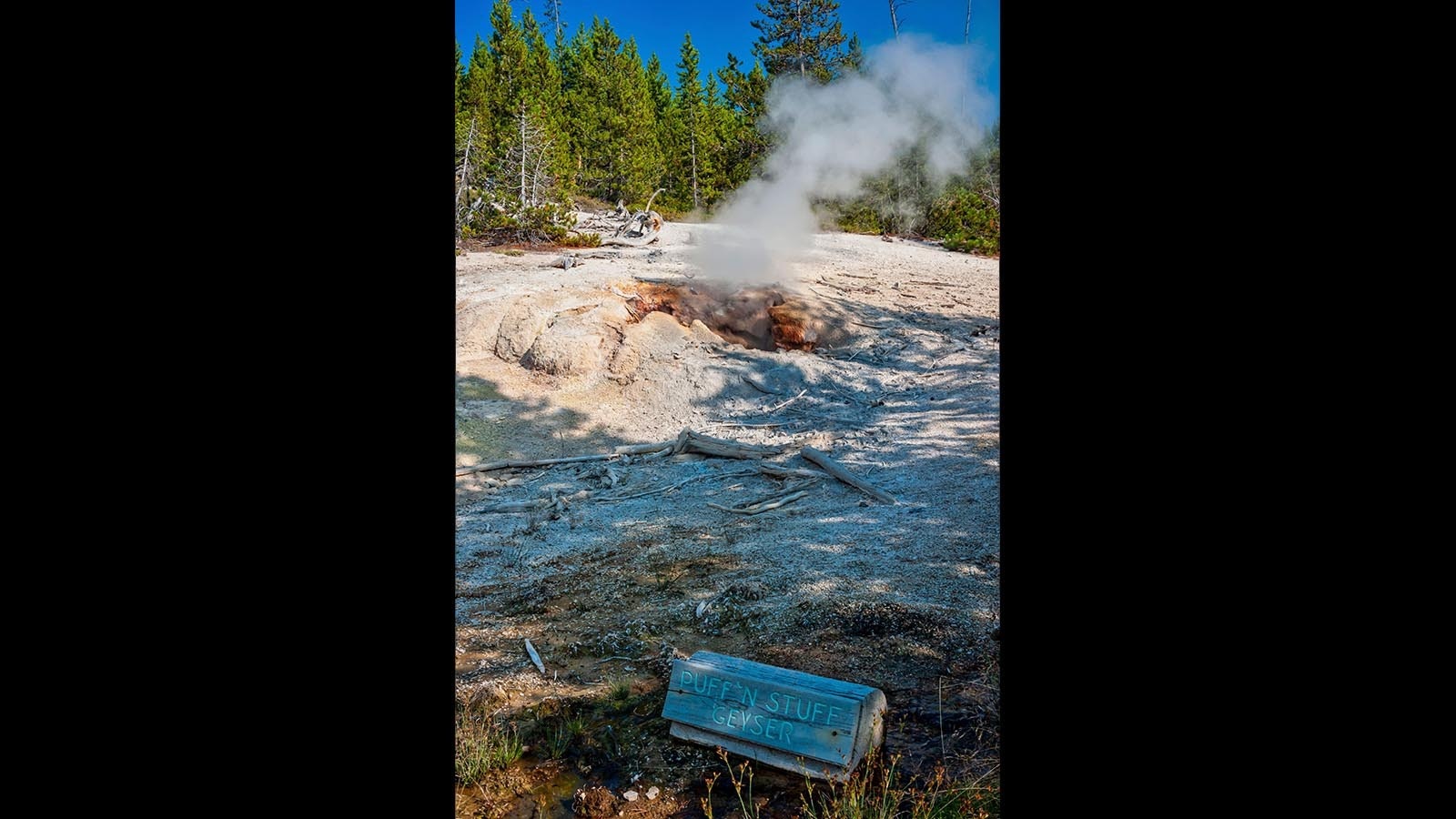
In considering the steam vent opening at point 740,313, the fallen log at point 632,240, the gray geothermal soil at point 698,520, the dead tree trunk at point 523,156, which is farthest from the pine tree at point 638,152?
the steam vent opening at point 740,313

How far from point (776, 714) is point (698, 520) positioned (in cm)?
439

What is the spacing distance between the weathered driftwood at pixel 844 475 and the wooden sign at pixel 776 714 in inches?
172

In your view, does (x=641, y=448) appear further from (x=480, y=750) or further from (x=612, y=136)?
(x=612, y=136)

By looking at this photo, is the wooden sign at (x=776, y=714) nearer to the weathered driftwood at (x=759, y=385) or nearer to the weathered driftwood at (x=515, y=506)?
the weathered driftwood at (x=515, y=506)

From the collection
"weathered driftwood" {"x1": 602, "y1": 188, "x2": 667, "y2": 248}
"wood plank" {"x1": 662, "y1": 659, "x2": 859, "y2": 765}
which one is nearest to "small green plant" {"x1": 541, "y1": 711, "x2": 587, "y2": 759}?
"wood plank" {"x1": 662, "y1": 659, "x2": 859, "y2": 765}

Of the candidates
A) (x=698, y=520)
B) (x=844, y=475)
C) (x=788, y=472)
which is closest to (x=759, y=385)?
(x=788, y=472)

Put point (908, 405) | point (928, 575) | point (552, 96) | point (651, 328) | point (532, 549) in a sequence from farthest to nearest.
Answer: point (552, 96)
point (651, 328)
point (908, 405)
point (532, 549)
point (928, 575)

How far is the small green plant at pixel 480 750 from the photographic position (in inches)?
152

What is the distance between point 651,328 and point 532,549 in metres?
6.38

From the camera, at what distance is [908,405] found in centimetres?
1139

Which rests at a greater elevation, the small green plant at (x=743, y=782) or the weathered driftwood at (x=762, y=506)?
the weathered driftwood at (x=762, y=506)
